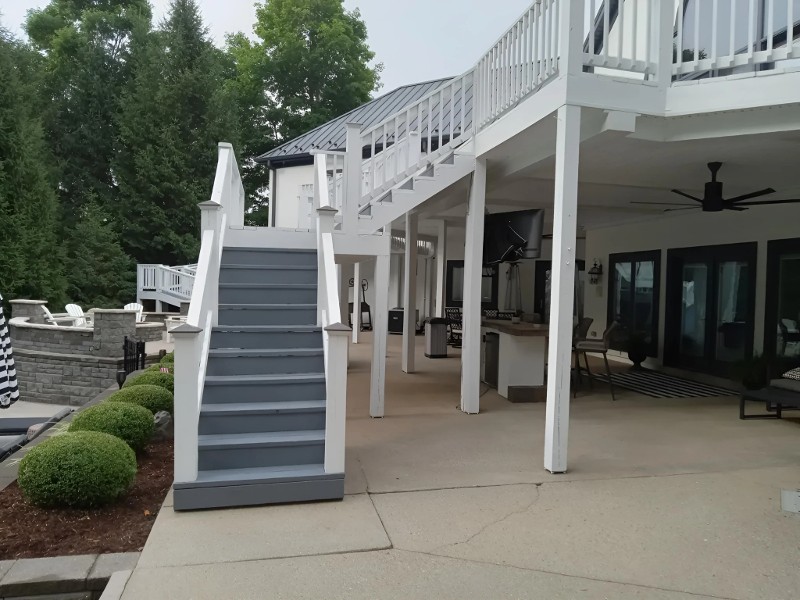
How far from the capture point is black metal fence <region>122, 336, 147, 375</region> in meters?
8.87

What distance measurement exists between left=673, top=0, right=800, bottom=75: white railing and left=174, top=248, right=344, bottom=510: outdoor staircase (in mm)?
3783

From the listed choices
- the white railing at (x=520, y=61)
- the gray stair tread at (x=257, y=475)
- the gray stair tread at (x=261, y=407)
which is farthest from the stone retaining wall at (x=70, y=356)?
the white railing at (x=520, y=61)

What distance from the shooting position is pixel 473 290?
6.29m

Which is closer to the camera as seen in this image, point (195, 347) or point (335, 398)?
point (195, 347)

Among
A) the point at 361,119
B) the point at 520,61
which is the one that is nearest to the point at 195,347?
the point at 520,61

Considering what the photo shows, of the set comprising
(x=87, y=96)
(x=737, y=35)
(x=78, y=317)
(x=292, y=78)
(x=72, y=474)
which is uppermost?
(x=292, y=78)

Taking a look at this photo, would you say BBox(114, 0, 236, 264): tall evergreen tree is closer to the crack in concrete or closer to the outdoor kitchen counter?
the outdoor kitchen counter

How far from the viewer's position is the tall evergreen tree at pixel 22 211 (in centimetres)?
1508

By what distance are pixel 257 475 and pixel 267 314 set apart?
1938mm

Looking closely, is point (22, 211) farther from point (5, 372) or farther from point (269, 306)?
point (269, 306)

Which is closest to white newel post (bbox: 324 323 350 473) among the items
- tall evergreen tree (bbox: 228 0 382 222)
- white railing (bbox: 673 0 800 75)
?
white railing (bbox: 673 0 800 75)

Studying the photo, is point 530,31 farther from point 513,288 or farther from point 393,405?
point 513,288

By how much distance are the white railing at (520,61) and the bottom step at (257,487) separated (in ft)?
11.7

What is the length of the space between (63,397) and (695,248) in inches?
451
